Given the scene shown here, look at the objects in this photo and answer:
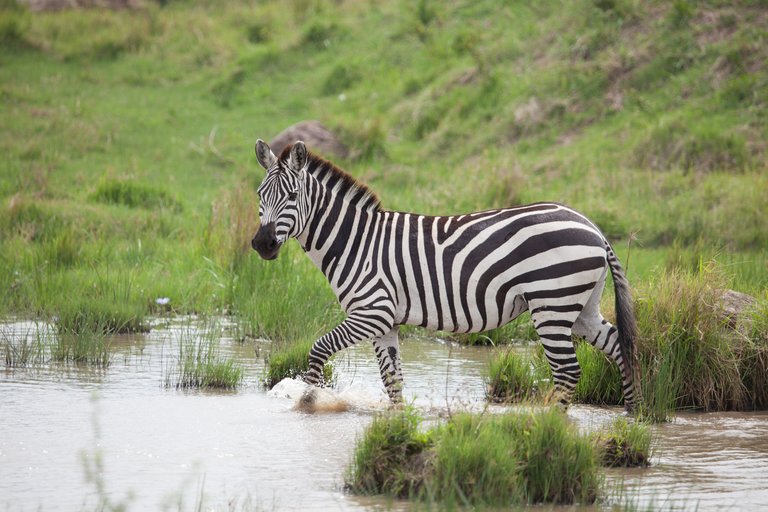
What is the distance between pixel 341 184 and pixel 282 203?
1.84 ft

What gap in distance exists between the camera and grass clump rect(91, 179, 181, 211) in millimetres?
14734

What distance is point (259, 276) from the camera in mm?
10828

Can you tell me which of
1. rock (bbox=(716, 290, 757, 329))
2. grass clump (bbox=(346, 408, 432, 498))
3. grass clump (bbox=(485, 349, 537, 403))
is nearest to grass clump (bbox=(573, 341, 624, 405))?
grass clump (bbox=(485, 349, 537, 403))

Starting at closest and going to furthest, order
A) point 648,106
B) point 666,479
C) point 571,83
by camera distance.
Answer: point 666,479, point 648,106, point 571,83

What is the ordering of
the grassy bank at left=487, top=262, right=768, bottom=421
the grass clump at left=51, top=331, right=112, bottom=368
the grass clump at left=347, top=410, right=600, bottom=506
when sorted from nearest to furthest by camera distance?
the grass clump at left=347, top=410, right=600, bottom=506, the grassy bank at left=487, top=262, right=768, bottom=421, the grass clump at left=51, top=331, right=112, bottom=368

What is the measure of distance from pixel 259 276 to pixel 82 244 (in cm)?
248

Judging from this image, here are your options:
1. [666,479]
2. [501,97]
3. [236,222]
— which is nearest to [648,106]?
[501,97]

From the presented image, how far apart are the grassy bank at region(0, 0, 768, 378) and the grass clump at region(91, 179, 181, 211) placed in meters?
0.03

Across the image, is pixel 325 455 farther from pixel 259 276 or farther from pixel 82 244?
pixel 82 244

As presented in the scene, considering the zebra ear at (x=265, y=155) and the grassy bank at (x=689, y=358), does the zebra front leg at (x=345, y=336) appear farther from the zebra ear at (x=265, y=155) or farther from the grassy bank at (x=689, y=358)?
the zebra ear at (x=265, y=155)

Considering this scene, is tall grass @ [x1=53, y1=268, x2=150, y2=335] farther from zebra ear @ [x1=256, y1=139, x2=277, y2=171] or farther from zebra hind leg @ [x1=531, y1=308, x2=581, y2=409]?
zebra hind leg @ [x1=531, y1=308, x2=581, y2=409]

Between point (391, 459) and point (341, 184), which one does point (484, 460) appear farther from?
point (341, 184)

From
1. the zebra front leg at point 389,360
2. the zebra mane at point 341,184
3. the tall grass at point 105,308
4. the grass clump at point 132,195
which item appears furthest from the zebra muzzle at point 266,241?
the grass clump at point 132,195

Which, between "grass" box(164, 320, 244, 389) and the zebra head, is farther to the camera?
"grass" box(164, 320, 244, 389)
